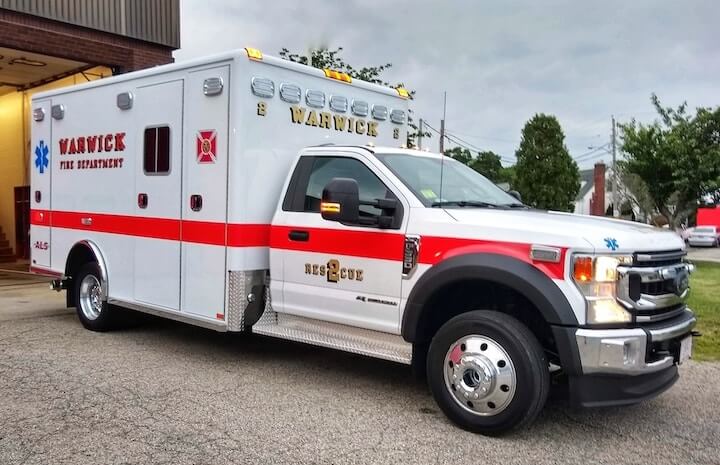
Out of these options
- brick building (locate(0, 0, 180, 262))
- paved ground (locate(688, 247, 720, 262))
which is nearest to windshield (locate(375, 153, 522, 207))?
brick building (locate(0, 0, 180, 262))

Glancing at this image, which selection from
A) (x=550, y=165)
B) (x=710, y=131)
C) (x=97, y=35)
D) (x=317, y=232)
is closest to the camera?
(x=317, y=232)

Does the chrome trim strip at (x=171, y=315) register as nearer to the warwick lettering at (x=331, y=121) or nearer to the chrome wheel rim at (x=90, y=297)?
the chrome wheel rim at (x=90, y=297)

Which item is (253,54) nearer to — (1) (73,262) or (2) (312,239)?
(2) (312,239)

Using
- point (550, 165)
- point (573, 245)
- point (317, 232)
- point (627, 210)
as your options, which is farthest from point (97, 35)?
point (627, 210)

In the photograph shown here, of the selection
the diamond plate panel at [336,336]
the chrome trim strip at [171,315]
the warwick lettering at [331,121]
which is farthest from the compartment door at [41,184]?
the diamond plate panel at [336,336]

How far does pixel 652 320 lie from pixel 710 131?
46.2 feet

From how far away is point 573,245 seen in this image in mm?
4203

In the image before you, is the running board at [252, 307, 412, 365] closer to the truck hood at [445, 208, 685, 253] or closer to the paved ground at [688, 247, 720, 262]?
the truck hood at [445, 208, 685, 253]

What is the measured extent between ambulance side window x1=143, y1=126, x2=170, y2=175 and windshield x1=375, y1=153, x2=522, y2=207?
2.31 m

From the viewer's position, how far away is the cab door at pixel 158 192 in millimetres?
6473

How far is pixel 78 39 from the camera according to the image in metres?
12.4

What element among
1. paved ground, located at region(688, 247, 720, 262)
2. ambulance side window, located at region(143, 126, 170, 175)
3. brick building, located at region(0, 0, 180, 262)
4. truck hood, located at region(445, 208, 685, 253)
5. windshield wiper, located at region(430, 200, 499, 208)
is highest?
brick building, located at region(0, 0, 180, 262)

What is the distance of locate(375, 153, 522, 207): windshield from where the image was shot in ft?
17.1

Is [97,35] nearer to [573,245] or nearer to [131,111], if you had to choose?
[131,111]
